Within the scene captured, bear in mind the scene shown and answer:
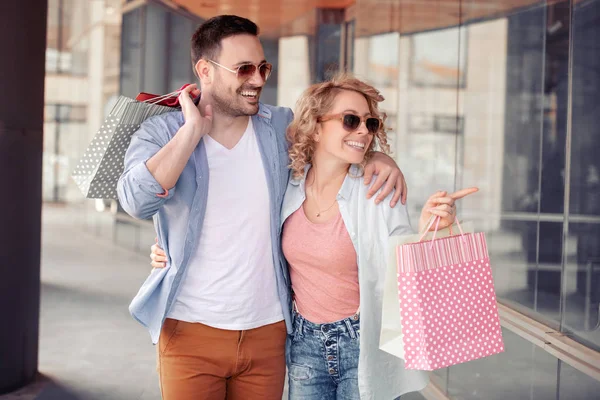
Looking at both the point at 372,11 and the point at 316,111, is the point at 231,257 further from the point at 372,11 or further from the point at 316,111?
the point at 372,11

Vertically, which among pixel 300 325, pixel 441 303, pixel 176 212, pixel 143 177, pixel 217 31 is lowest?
pixel 300 325

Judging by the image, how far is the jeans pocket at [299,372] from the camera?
286cm

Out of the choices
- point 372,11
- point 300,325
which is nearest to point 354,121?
point 300,325

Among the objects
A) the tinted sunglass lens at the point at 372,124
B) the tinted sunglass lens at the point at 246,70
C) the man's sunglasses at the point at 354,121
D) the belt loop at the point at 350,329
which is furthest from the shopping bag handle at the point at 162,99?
the belt loop at the point at 350,329

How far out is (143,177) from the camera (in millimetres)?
2617

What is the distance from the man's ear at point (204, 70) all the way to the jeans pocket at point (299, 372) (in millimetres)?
1045

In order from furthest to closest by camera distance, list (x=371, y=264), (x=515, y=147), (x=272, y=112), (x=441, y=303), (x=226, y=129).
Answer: (x=515, y=147), (x=272, y=112), (x=226, y=129), (x=371, y=264), (x=441, y=303)

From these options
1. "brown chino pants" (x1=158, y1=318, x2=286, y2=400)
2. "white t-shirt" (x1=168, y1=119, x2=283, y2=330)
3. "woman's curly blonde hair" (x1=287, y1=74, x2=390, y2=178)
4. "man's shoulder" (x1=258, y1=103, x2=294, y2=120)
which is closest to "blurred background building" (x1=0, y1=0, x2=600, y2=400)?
"woman's curly blonde hair" (x1=287, y1=74, x2=390, y2=178)

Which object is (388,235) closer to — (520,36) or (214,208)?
(214,208)

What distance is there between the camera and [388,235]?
2719 millimetres

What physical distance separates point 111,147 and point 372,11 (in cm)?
789

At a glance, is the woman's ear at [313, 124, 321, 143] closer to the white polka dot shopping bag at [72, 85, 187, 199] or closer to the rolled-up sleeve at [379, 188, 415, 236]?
the rolled-up sleeve at [379, 188, 415, 236]

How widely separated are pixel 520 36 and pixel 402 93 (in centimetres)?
368

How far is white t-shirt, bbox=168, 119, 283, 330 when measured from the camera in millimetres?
2836
